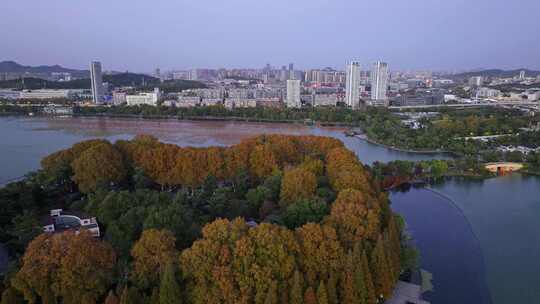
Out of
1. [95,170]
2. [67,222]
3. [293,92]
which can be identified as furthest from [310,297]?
[293,92]

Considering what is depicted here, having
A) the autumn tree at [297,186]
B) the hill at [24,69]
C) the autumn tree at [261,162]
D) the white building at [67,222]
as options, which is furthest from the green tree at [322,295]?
the hill at [24,69]

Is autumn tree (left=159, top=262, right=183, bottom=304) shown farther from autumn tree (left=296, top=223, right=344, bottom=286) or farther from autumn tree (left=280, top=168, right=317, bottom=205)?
autumn tree (left=280, top=168, right=317, bottom=205)

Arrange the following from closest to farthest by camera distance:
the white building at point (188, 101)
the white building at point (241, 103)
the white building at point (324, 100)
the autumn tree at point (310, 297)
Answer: the autumn tree at point (310, 297) → the white building at point (241, 103) → the white building at point (188, 101) → the white building at point (324, 100)

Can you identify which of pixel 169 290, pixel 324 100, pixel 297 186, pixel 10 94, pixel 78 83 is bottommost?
pixel 169 290

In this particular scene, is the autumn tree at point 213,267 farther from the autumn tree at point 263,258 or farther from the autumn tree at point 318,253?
the autumn tree at point 318,253

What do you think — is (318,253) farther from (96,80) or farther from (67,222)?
(96,80)

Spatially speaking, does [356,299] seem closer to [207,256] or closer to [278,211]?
[207,256]
